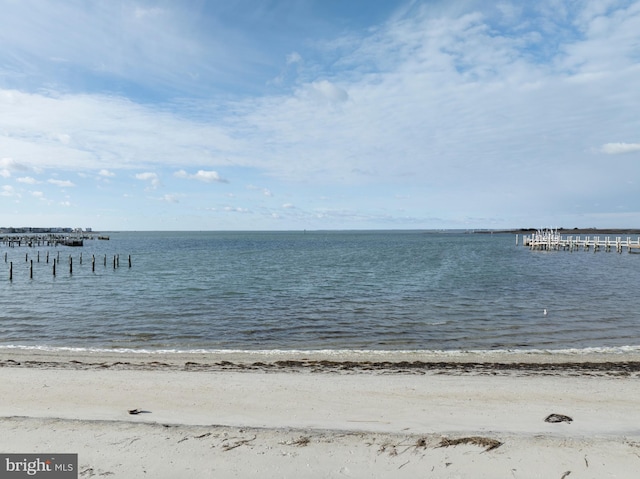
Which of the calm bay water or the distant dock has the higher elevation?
the calm bay water

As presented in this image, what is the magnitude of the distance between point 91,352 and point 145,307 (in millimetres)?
8740

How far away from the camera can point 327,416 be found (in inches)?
329

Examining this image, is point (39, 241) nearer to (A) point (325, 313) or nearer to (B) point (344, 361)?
(A) point (325, 313)

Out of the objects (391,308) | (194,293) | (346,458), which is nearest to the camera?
(346,458)

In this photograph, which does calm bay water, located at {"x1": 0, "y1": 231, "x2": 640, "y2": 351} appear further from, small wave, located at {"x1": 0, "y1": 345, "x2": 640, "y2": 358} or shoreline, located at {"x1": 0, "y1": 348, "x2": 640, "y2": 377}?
shoreline, located at {"x1": 0, "y1": 348, "x2": 640, "y2": 377}

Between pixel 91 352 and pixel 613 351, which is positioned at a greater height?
pixel 613 351

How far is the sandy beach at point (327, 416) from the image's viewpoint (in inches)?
250

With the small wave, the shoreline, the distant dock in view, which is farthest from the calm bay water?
the distant dock

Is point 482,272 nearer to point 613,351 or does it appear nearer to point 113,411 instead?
point 613,351

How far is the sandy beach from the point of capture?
20.8 ft

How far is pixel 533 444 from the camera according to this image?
22.7ft

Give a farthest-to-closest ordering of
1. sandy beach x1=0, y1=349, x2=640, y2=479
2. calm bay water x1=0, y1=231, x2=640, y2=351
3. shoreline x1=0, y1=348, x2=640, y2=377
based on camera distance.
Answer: calm bay water x1=0, y1=231, x2=640, y2=351
shoreline x1=0, y1=348, x2=640, y2=377
sandy beach x1=0, y1=349, x2=640, y2=479

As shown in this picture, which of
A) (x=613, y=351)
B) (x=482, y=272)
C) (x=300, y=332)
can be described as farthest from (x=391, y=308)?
(x=482, y=272)

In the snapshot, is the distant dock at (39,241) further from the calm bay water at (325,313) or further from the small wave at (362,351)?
the small wave at (362,351)
